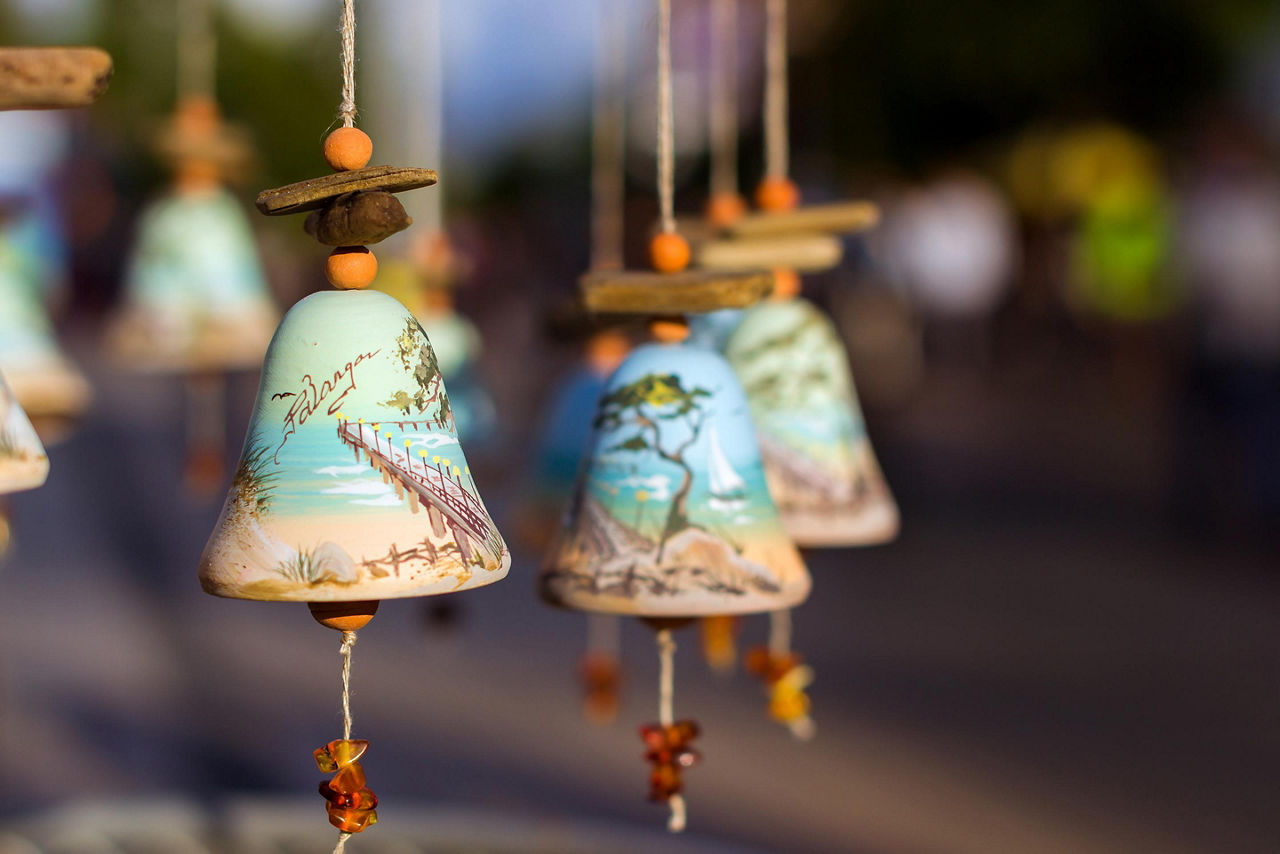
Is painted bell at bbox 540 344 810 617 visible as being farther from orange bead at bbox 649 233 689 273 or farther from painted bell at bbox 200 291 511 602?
painted bell at bbox 200 291 511 602

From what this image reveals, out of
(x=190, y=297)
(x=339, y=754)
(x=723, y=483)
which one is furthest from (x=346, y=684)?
(x=190, y=297)

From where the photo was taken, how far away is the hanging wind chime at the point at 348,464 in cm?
125

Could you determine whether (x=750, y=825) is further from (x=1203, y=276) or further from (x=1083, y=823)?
(x=1203, y=276)

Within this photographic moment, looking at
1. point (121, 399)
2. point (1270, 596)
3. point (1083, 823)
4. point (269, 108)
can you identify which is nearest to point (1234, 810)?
point (1083, 823)

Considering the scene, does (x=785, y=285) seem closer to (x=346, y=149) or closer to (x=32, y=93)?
(x=346, y=149)

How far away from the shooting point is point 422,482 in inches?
51.6

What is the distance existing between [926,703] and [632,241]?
6972mm

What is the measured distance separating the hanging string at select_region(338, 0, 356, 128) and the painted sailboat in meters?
0.51

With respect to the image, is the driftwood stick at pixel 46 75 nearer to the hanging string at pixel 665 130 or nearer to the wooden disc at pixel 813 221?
the hanging string at pixel 665 130

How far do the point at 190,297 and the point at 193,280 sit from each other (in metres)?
0.03

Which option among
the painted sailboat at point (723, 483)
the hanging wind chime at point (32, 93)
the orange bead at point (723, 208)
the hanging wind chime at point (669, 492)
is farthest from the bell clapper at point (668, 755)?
the orange bead at point (723, 208)

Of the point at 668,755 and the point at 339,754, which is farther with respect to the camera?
the point at 668,755

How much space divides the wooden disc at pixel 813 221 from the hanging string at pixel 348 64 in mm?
722

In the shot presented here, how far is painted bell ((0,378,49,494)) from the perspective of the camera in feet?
4.14
